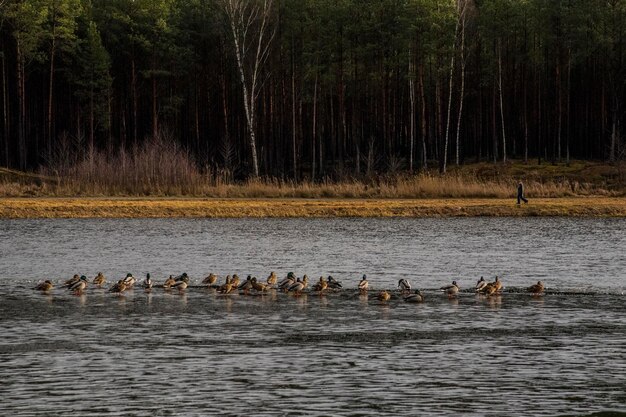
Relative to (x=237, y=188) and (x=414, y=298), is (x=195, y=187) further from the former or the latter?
(x=414, y=298)

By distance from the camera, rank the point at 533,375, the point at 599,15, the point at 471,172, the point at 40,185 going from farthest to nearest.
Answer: the point at 599,15, the point at 471,172, the point at 40,185, the point at 533,375

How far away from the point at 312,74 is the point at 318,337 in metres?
79.1

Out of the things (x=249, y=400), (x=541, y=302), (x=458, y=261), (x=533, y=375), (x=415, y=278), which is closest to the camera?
(x=249, y=400)

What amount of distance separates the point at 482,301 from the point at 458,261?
9.43m

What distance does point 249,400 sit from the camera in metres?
16.3

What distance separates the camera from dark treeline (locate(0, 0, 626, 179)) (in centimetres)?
9119

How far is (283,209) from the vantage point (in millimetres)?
55625

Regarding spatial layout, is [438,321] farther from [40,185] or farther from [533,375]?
[40,185]

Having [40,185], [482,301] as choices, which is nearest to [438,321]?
[482,301]

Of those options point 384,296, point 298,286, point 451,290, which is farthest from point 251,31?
point 384,296

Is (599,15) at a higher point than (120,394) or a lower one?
higher

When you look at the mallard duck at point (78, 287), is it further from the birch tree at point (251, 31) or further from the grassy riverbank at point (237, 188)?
the birch tree at point (251, 31)

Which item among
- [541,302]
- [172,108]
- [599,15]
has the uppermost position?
[599,15]

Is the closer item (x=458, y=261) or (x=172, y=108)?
(x=458, y=261)
